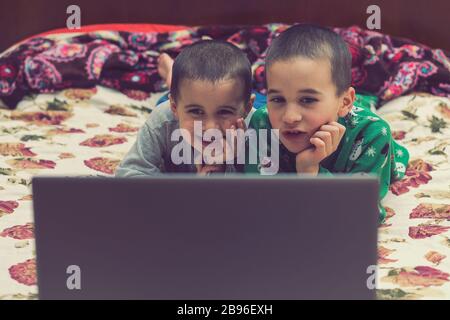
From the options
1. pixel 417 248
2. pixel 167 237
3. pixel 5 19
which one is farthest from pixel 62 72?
pixel 167 237

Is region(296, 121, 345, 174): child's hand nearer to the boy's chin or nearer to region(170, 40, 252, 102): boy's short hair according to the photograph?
the boy's chin

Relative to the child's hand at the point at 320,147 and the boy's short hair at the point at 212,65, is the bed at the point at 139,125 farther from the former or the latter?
the boy's short hair at the point at 212,65

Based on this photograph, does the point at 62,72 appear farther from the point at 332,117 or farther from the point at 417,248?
the point at 417,248

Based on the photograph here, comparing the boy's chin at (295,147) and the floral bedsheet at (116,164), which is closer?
the floral bedsheet at (116,164)

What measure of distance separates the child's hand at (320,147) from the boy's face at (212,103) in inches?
5.6

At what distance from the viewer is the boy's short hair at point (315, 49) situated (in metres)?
1.25

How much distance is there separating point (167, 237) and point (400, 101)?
56.2 inches

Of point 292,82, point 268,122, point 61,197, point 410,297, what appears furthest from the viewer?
point 268,122

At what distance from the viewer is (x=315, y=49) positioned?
125cm

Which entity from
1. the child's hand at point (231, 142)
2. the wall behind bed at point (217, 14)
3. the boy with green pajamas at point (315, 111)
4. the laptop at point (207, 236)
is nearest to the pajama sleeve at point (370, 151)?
the boy with green pajamas at point (315, 111)

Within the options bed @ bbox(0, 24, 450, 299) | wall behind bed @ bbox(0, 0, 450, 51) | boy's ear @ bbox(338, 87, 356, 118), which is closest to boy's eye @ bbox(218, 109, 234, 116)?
boy's ear @ bbox(338, 87, 356, 118)

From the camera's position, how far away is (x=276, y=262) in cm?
83

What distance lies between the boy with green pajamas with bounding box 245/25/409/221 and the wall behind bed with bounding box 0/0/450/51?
1.36m

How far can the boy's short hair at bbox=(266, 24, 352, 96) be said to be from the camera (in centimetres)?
125
